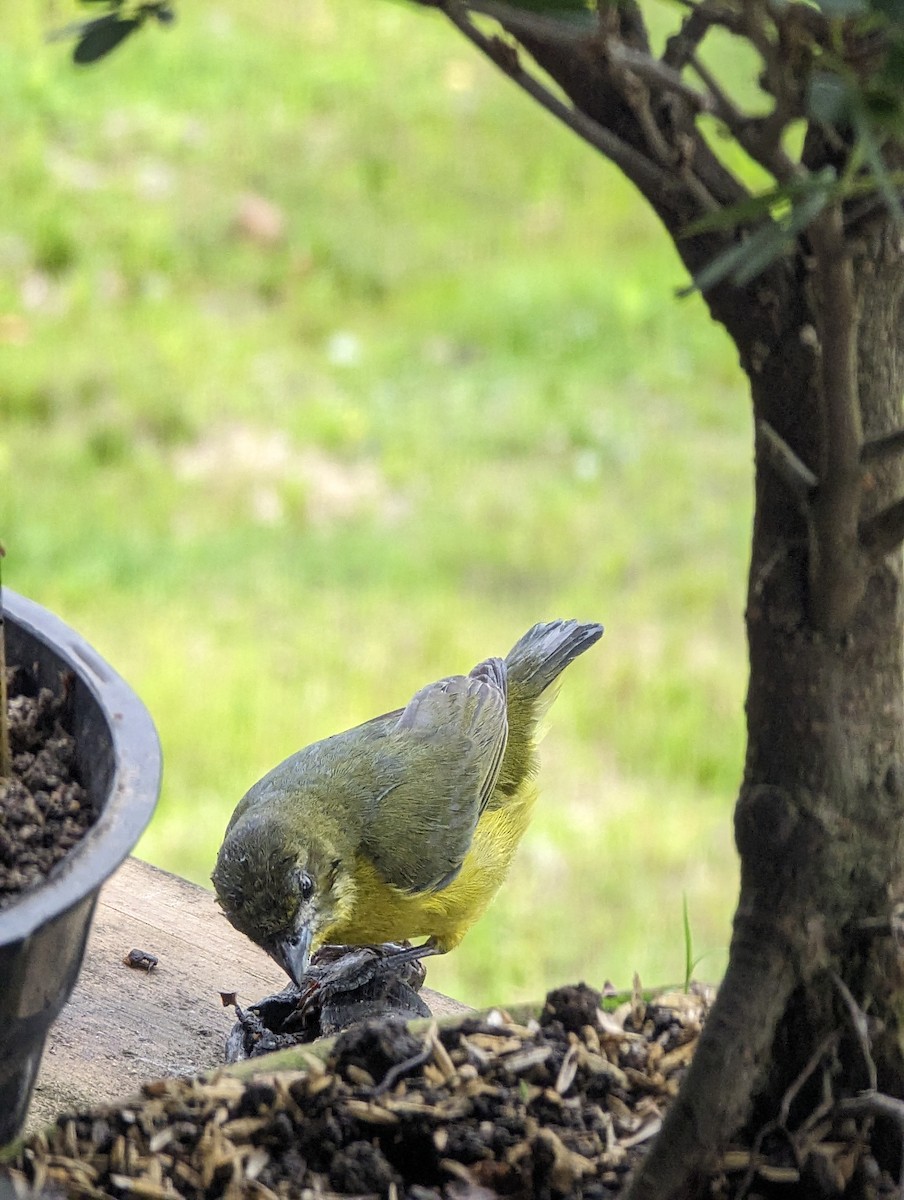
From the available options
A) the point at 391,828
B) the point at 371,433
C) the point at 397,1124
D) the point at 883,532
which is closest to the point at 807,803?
the point at 883,532

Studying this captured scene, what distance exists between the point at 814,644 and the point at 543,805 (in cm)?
316

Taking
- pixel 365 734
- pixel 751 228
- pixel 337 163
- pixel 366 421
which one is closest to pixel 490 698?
pixel 365 734

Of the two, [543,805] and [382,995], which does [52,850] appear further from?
[543,805]

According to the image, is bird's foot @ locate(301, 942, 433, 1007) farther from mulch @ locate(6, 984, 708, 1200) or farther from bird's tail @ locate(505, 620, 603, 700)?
bird's tail @ locate(505, 620, 603, 700)

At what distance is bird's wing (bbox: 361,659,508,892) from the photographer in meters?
2.59

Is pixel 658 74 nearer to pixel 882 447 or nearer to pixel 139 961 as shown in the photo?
pixel 882 447

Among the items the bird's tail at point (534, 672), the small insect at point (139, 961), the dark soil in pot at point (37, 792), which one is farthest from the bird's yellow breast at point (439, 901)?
the dark soil in pot at point (37, 792)

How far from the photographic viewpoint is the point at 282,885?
2.28 metres

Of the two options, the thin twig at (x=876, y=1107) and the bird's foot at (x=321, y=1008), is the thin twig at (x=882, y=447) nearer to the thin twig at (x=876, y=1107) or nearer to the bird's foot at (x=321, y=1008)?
the thin twig at (x=876, y=1107)

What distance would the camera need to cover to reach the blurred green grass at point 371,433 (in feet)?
14.3

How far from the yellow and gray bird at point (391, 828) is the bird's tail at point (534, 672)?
0.10 meters

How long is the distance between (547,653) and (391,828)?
0.71m

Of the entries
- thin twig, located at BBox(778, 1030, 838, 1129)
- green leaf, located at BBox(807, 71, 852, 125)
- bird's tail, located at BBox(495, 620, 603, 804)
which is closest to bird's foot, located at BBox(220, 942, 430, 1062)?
thin twig, located at BBox(778, 1030, 838, 1129)

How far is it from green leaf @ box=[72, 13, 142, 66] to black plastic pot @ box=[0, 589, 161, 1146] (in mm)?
659
